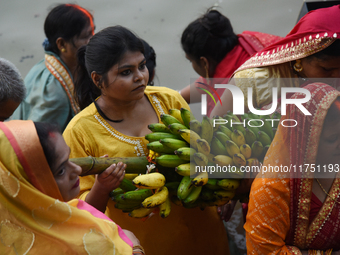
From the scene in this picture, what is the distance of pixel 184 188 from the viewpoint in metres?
1.54

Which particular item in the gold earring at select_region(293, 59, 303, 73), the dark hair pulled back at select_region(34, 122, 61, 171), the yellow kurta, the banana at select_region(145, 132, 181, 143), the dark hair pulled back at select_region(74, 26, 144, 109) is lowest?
the yellow kurta

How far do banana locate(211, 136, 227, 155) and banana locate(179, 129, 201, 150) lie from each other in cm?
9

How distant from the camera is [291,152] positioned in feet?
4.71

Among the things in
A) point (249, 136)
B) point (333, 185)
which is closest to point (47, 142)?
point (249, 136)

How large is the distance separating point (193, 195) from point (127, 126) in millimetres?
537

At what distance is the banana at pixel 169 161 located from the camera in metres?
1.58

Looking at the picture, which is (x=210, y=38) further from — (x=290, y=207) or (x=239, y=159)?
(x=290, y=207)

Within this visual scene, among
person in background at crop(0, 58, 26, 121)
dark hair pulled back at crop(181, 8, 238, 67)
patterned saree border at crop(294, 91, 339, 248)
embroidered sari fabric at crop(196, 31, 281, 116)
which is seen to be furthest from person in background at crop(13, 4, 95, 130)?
patterned saree border at crop(294, 91, 339, 248)

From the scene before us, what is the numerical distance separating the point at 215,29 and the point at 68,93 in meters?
1.27

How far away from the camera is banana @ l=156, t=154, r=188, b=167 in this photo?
1577mm

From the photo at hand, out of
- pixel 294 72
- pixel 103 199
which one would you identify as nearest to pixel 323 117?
pixel 294 72

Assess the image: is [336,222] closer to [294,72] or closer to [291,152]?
[291,152]

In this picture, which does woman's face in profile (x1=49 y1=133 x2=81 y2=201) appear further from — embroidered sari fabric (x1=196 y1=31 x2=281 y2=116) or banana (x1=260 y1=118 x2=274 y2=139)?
embroidered sari fabric (x1=196 y1=31 x2=281 y2=116)

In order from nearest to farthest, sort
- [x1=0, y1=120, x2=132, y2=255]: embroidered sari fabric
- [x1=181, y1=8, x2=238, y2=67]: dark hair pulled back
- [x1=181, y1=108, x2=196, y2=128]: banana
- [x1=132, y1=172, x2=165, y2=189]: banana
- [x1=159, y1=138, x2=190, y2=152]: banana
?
[x1=0, y1=120, x2=132, y2=255]: embroidered sari fabric → [x1=132, y1=172, x2=165, y2=189]: banana → [x1=159, y1=138, x2=190, y2=152]: banana → [x1=181, y1=108, x2=196, y2=128]: banana → [x1=181, y1=8, x2=238, y2=67]: dark hair pulled back
